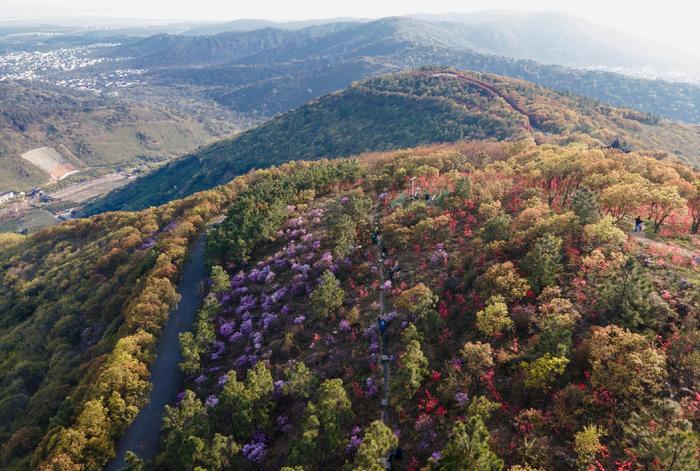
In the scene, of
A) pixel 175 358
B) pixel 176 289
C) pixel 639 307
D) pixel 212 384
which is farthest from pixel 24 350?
pixel 639 307

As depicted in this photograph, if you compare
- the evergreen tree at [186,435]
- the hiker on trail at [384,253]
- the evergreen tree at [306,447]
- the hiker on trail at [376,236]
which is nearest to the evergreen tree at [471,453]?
the evergreen tree at [306,447]

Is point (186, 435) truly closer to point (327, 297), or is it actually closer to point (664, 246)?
point (327, 297)

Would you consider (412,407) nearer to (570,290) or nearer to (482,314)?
(482,314)

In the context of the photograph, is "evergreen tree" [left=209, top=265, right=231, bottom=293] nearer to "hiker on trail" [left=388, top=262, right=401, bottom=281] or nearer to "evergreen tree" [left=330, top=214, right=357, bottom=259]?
"evergreen tree" [left=330, top=214, right=357, bottom=259]

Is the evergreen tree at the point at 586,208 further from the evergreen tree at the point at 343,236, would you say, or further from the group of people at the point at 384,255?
the evergreen tree at the point at 343,236

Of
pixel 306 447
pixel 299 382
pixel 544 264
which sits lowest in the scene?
pixel 299 382

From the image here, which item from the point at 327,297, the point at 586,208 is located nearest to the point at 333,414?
the point at 327,297

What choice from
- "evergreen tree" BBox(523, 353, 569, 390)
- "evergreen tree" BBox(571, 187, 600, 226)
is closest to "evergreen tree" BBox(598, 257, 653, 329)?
"evergreen tree" BBox(523, 353, 569, 390)

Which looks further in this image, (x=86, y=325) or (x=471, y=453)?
(x=86, y=325)
